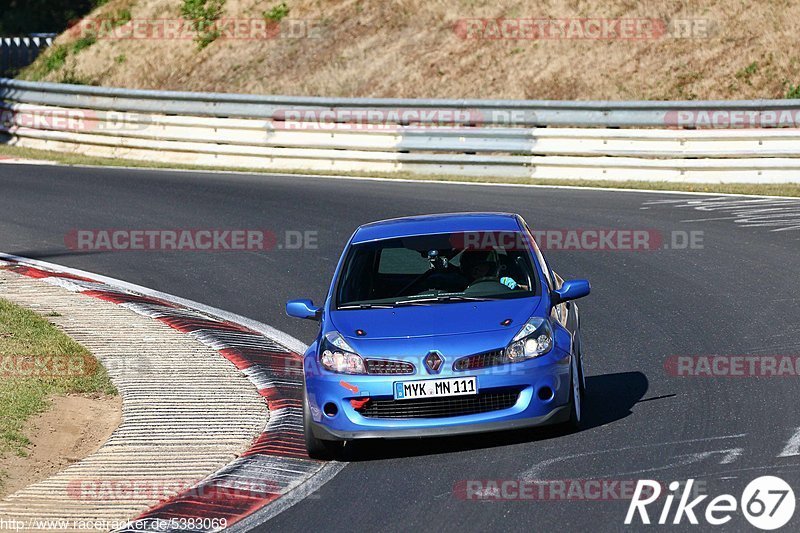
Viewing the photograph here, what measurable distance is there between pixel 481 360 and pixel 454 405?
327mm

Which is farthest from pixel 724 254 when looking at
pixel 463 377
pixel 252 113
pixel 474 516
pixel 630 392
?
pixel 252 113

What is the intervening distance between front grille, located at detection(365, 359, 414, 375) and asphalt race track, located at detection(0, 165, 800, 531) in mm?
564

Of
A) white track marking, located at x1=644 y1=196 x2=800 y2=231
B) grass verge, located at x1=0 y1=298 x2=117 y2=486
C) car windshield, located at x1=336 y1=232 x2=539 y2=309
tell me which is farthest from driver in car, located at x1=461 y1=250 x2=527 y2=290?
white track marking, located at x1=644 y1=196 x2=800 y2=231

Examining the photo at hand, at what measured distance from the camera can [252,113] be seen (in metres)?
24.4

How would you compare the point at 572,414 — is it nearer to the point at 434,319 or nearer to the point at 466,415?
the point at 466,415

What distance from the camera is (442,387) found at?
793cm

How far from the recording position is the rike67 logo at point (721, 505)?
6.35 metres

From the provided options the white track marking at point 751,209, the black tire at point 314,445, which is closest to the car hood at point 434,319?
the black tire at point 314,445

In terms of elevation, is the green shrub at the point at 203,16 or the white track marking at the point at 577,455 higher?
the green shrub at the point at 203,16

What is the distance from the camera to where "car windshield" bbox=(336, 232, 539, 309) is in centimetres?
890

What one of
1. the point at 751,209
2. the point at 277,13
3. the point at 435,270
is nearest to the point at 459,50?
the point at 277,13

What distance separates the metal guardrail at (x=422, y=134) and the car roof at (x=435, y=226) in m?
11.2

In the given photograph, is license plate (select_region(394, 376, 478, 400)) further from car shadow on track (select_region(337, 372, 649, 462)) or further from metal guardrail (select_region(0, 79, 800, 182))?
metal guardrail (select_region(0, 79, 800, 182))

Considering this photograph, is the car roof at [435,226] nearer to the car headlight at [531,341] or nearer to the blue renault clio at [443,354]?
the blue renault clio at [443,354]
